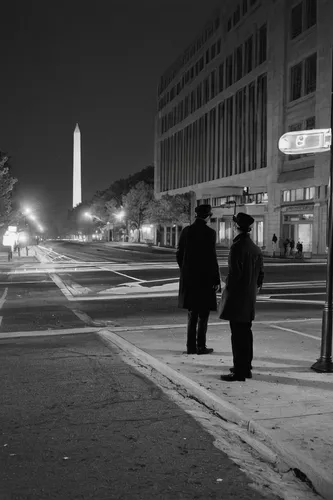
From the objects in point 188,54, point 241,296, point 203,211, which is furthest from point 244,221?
point 188,54

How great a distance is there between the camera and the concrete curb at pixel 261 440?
3670 millimetres

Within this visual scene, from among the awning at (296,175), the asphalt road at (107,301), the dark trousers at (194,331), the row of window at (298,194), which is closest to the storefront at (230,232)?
the row of window at (298,194)

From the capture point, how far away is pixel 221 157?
65.5 m

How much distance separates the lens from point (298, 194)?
4900 cm

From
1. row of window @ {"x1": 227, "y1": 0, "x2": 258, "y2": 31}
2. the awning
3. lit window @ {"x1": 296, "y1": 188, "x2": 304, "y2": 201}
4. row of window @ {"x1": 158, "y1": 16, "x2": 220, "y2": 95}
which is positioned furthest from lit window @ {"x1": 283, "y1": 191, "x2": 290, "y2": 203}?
row of window @ {"x1": 158, "y1": 16, "x2": 220, "y2": 95}

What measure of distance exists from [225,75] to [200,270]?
59.4 m

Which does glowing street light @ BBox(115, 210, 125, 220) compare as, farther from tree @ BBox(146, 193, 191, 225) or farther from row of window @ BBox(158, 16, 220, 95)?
row of window @ BBox(158, 16, 220, 95)

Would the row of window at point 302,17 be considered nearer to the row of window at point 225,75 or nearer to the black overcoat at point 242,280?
the row of window at point 225,75

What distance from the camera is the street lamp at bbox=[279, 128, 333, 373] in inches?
257

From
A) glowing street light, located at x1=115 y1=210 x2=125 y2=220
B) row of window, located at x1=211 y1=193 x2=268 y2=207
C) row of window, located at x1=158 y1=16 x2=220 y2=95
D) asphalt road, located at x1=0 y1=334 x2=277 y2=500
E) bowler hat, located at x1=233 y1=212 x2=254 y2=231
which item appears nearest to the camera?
asphalt road, located at x1=0 y1=334 x2=277 y2=500

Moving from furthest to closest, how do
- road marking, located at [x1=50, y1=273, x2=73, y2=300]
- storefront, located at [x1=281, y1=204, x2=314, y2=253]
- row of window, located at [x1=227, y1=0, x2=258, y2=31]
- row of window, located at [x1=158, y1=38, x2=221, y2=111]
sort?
row of window, located at [x1=158, y1=38, x2=221, y2=111] < row of window, located at [x1=227, y1=0, x2=258, y2=31] < storefront, located at [x1=281, y1=204, x2=314, y2=253] < road marking, located at [x1=50, y1=273, x2=73, y2=300]

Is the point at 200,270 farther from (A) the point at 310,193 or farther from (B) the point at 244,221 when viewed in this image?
(A) the point at 310,193

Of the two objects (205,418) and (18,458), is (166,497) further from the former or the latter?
(205,418)

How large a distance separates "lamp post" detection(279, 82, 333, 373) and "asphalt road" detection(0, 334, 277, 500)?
6.82ft
